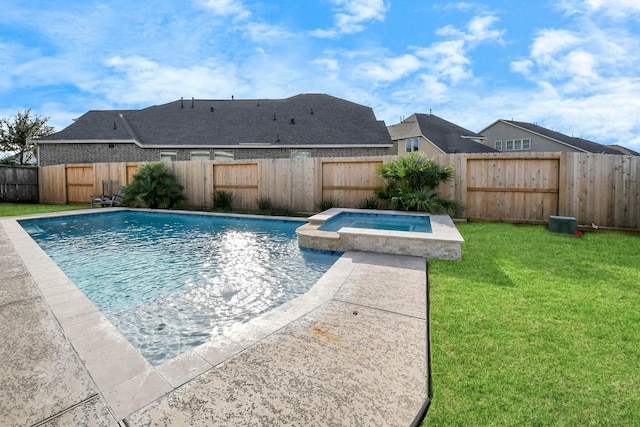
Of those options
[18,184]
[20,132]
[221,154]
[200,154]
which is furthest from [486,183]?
[20,132]

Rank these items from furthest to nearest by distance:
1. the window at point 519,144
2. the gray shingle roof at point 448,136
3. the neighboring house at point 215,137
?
the window at point 519,144 → the gray shingle roof at point 448,136 → the neighboring house at point 215,137

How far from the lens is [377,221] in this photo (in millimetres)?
8305

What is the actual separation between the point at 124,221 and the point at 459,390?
34.3 feet

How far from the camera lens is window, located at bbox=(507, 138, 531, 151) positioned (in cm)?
2727

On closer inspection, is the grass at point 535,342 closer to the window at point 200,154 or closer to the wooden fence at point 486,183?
the wooden fence at point 486,183

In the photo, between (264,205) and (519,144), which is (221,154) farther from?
(519,144)

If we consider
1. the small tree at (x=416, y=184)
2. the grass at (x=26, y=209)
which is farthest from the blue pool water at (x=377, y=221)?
the grass at (x=26, y=209)

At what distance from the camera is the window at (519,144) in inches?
1073

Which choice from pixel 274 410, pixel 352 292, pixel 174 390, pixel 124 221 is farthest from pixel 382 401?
pixel 124 221

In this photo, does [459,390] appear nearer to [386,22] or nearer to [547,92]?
[386,22]

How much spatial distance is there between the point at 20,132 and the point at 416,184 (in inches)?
1392

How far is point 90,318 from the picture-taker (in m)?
2.64

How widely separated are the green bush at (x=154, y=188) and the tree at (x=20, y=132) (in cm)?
2392


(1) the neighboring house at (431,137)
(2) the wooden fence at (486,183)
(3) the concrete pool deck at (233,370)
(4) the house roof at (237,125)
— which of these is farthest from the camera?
(1) the neighboring house at (431,137)
